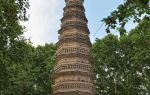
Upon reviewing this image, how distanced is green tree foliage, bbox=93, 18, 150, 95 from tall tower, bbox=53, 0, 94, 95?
10.0m

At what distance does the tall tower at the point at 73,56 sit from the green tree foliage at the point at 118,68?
10.0m

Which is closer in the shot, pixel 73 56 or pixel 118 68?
pixel 73 56

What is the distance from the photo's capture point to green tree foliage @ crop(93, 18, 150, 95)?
3472cm

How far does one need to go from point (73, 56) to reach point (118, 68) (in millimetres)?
14574

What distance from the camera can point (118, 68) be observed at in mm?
36594

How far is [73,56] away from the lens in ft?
74.6

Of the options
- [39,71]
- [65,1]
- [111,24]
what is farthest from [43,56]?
[111,24]

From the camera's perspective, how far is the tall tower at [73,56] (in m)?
21.8

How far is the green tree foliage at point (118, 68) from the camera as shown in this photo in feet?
114

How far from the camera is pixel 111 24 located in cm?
759

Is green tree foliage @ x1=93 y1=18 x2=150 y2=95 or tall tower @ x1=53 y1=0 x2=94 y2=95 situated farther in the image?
green tree foliage @ x1=93 y1=18 x2=150 y2=95

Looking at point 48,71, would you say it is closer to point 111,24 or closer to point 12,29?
point 12,29

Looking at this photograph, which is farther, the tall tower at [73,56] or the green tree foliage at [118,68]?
the green tree foliage at [118,68]

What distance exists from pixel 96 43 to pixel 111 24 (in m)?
30.3
